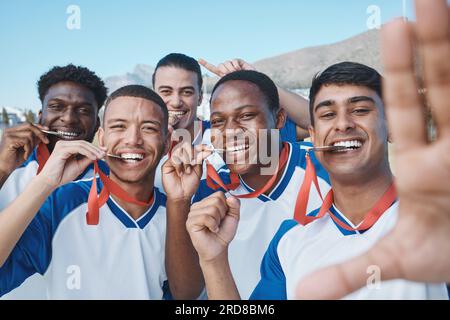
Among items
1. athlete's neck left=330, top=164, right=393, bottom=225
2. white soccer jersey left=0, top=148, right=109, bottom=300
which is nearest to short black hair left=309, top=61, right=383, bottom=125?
athlete's neck left=330, top=164, right=393, bottom=225

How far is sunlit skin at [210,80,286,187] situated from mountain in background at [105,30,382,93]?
90 millimetres

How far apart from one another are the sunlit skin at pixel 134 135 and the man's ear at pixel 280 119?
41 cm

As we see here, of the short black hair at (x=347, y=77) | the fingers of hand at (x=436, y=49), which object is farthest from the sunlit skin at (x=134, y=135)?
the fingers of hand at (x=436, y=49)

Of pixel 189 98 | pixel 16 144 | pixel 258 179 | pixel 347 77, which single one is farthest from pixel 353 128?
pixel 16 144

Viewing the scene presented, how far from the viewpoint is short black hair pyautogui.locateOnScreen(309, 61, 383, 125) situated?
1433 millimetres

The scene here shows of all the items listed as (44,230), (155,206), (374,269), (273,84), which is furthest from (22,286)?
(374,269)

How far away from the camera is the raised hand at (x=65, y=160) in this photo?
149cm

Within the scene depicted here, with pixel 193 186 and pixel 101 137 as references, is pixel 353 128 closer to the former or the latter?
pixel 193 186

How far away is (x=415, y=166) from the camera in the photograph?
834mm

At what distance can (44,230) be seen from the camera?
156 cm

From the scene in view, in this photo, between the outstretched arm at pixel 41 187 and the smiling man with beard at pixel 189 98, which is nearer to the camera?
the outstretched arm at pixel 41 187

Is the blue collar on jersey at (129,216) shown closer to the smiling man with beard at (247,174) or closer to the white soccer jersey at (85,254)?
the white soccer jersey at (85,254)

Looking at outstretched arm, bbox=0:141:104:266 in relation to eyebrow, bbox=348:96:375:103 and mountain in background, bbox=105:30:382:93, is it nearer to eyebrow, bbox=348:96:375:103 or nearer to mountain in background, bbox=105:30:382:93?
mountain in background, bbox=105:30:382:93
